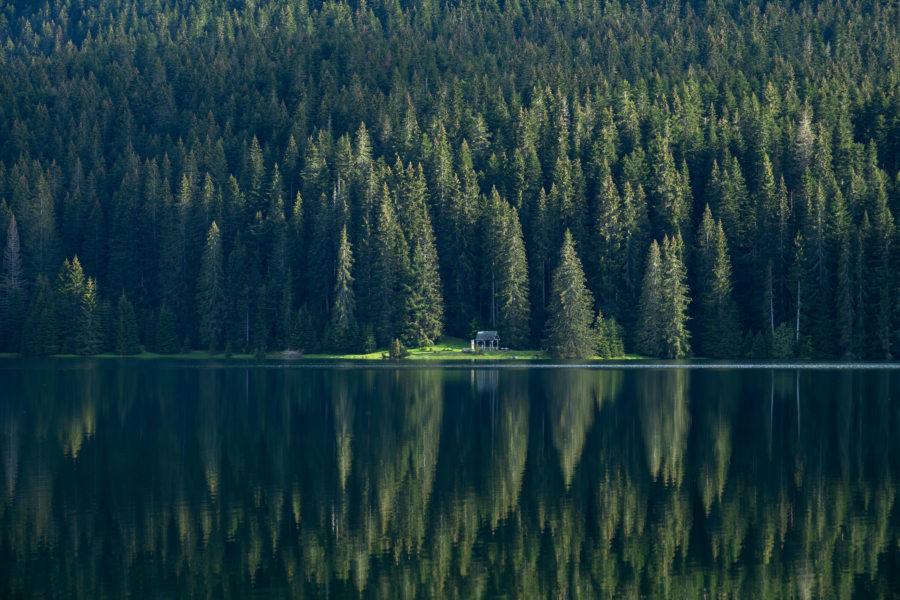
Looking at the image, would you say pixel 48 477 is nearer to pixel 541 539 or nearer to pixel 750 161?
pixel 541 539

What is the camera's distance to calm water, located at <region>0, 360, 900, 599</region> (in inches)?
1201

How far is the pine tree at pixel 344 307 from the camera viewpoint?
14638cm

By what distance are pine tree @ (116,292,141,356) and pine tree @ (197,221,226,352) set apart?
865 cm

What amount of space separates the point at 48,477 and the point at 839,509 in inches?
1111

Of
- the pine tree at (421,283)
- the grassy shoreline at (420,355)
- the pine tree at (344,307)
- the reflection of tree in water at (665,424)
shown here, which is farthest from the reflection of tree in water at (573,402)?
the pine tree at (344,307)

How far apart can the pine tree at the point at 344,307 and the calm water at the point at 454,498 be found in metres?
73.2

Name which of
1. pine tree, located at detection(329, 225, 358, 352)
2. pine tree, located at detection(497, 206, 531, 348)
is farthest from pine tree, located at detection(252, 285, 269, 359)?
pine tree, located at detection(497, 206, 531, 348)

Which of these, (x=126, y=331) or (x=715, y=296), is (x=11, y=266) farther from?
(x=715, y=296)

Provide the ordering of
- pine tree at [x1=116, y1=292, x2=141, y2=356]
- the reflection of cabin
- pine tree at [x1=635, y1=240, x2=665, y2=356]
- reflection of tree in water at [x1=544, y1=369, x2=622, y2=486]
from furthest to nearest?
pine tree at [x1=116, y1=292, x2=141, y2=356] < the reflection of cabin < pine tree at [x1=635, y1=240, x2=665, y2=356] < reflection of tree in water at [x1=544, y1=369, x2=622, y2=486]

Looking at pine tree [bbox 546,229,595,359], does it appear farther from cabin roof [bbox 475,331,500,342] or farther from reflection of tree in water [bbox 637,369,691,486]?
reflection of tree in water [bbox 637,369,691,486]

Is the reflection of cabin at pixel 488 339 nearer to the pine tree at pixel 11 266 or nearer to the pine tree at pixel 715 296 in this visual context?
the pine tree at pixel 715 296

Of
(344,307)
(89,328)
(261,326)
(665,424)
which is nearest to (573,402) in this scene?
(665,424)

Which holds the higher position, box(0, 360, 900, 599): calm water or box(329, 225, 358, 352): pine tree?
box(329, 225, 358, 352): pine tree

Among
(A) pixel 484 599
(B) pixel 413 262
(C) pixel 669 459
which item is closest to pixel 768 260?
(B) pixel 413 262
